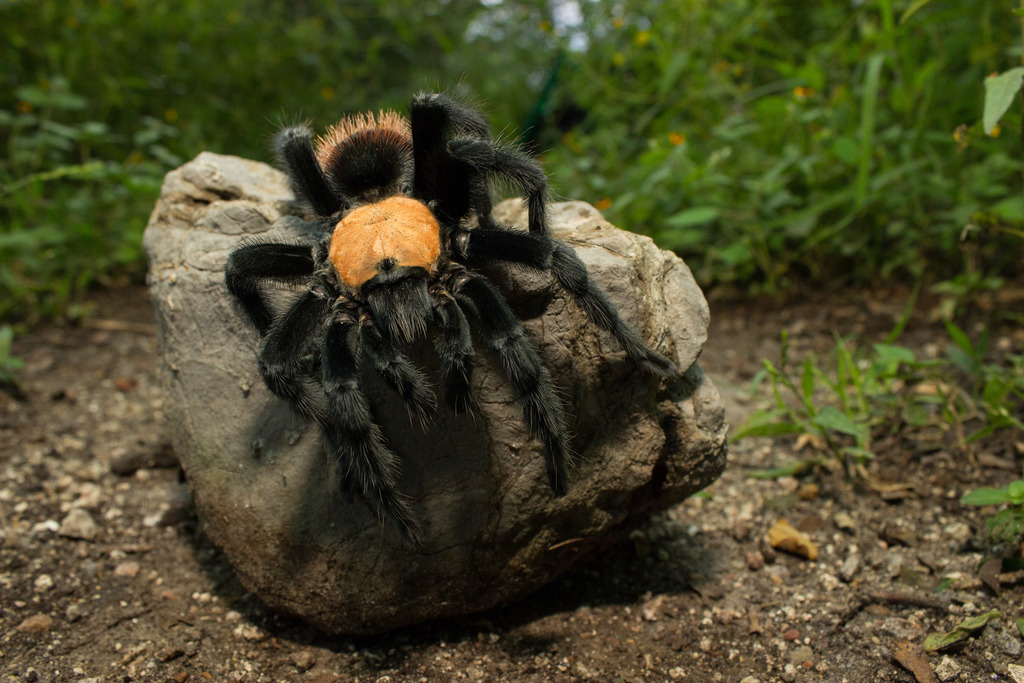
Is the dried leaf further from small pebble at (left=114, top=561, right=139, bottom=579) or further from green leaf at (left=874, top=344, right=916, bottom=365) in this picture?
small pebble at (left=114, top=561, right=139, bottom=579)

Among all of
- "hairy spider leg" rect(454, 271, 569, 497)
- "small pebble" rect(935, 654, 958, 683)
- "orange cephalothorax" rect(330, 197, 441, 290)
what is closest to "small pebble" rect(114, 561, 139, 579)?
"orange cephalothorax" rect(330, 197, 441, 290)

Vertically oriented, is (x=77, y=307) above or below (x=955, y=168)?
below

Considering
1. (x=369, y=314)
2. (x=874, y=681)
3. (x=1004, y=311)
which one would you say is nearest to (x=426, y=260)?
(x=369, y=314)

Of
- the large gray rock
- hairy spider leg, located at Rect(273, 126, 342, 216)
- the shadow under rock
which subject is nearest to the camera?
the large gray rock

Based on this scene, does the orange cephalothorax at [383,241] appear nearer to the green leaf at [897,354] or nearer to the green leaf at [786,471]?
the green leaf at [786,471]

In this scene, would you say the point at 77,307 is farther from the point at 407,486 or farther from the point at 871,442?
the point at 871,442

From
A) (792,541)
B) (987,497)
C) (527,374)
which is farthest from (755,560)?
(527,374)
